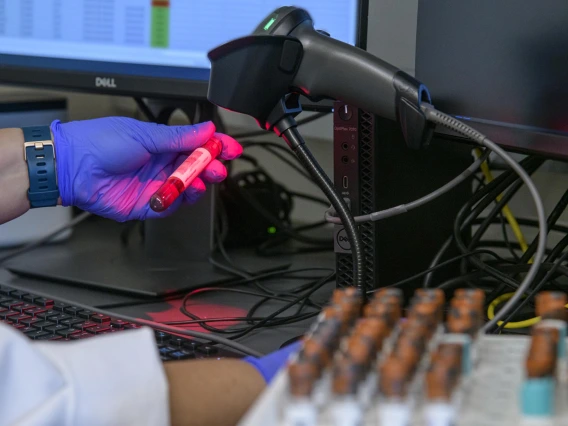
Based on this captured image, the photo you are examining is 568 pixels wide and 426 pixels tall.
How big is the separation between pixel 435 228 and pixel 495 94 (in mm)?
189

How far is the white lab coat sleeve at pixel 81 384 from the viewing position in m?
0.41

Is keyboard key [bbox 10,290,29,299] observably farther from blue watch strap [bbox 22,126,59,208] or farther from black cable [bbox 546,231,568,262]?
black cable [bbox 546,231,568,262]

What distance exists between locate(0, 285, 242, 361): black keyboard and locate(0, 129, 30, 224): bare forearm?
0.33ft

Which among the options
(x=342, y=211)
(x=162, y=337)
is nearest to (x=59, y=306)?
(x=162, y=337)

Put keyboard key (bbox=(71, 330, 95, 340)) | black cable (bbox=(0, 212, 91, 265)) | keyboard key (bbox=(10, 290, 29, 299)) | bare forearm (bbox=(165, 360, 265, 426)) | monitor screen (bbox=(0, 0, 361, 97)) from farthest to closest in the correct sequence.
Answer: black cable (bbox=(0, 212, 91, 265)) → monitor screen (bbox=(0, 0, 361, 97)) → keyboard key (bbox=(10, 290, 29, 299)) → keyboard key (bbox=(71, 330, 95, 340)) → bare forearm (bbox=(165, 360, 265, 426))

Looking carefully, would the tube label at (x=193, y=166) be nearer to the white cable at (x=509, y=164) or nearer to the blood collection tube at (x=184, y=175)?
the blood collection tube at (x=184, y=175)

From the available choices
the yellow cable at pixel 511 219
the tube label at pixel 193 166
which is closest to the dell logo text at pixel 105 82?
the tube label at pixel 193 166

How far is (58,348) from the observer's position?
0.44m

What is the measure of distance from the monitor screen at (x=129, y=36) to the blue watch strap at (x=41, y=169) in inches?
5.8

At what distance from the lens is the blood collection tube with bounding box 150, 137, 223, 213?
0.76 meters

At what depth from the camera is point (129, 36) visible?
0.97m

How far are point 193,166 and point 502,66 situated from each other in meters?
0.29

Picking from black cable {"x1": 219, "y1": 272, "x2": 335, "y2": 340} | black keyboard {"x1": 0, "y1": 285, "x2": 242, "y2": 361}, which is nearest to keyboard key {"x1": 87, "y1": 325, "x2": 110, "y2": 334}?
black keyboard {"x1": 0, "y1": 285, "x2": 242, "y2": 361}


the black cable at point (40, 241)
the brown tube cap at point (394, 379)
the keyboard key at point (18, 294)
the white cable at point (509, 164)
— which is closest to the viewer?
the brown tube cap at point (394, 379)
